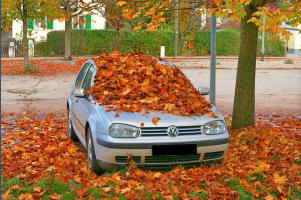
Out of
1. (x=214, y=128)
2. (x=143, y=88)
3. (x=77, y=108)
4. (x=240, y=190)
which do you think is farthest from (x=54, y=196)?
(x=77, y=108)

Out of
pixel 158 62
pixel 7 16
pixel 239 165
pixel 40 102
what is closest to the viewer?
pixel 239 165

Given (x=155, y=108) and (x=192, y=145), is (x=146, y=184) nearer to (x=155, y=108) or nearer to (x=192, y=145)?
(x=192, y=145)

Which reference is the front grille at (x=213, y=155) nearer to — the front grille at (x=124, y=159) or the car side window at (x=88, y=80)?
the front grille at (x=124, y=159)

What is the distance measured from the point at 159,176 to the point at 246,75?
3.87 metres

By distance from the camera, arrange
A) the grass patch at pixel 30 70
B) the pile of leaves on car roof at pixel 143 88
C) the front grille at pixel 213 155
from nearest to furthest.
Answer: the front grille at pixel 213 155 < the pile of leaves on car roof at pixel 143 88 < the grass patch at pixel 30 70

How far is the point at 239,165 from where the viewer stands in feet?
20.6

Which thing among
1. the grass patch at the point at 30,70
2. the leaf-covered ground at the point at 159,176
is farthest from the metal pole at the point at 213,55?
the grass patch at the point at 30,70

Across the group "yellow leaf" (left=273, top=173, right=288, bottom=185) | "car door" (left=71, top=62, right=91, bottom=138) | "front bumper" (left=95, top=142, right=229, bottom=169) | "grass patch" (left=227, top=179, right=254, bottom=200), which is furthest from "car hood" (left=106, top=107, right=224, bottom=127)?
"car door" (left=71, top=62, right=91, bottom=138)

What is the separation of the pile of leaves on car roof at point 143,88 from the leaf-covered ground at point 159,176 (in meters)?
0.82

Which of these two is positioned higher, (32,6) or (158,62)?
(32,6)

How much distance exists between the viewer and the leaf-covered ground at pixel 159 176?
5.06 m

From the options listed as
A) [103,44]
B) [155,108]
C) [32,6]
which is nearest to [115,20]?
[103,44]

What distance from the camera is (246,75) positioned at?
347 inches

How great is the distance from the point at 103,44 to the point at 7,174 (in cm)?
3705
